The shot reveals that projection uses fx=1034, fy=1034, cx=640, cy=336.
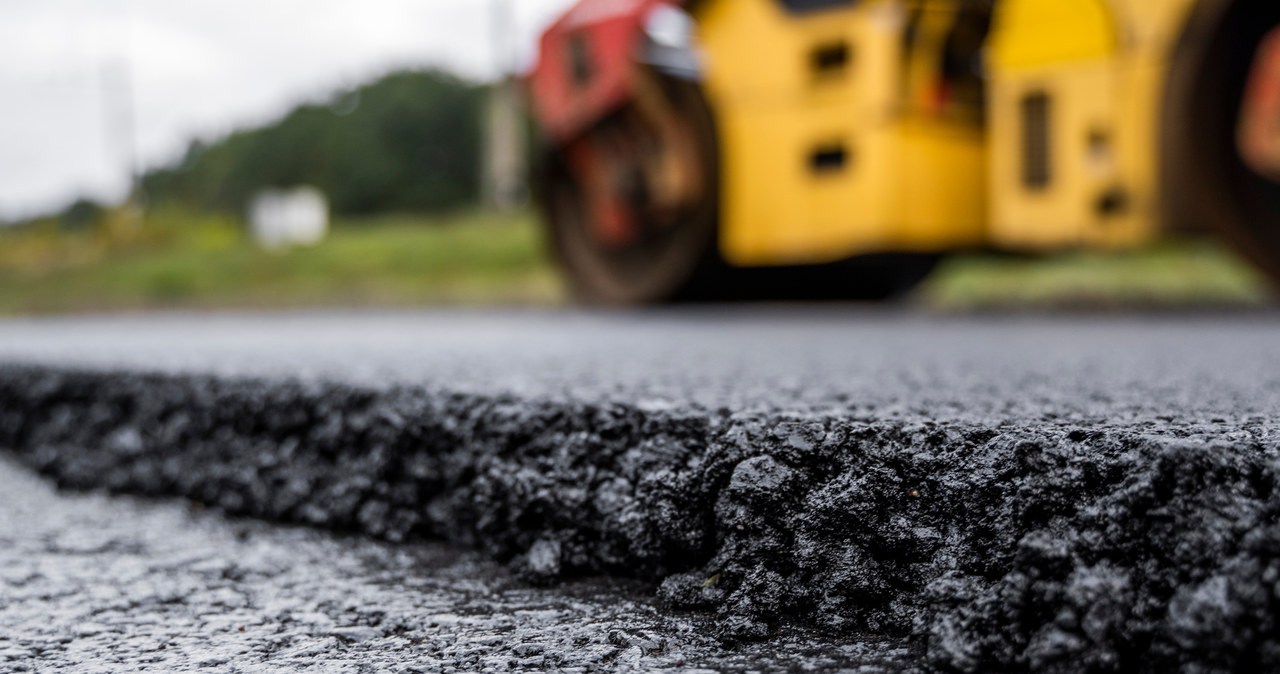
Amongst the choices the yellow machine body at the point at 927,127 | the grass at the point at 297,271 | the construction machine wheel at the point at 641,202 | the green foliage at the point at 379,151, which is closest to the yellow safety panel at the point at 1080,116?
the yellow machine body at the point at 927,127

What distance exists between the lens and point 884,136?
374 cm

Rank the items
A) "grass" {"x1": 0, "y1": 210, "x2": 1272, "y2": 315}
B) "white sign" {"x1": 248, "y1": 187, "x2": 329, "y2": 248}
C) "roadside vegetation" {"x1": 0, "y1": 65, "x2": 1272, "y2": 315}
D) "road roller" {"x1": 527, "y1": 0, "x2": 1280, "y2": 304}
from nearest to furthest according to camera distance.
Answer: "road roller" {"x1": 527, "y1": 0, "x2": 1280, "y2": 304} < "grass" {"x1": 0, "y1": 210, "x2": 1272, "y2": 315} < "roadside vegetation" {"x1": 0, "y1": 65, "x2": 1272, "y2": 315} < "white sign" {"x1": 248, "y1": 187, "x2": 329, "y2": 248}

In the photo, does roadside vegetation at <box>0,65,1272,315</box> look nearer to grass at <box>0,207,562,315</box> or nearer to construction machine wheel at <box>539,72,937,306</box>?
grass at <box>0,207,562,315</box>

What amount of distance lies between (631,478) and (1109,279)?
5.90m

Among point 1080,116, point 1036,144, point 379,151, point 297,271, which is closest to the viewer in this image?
point 1080,116

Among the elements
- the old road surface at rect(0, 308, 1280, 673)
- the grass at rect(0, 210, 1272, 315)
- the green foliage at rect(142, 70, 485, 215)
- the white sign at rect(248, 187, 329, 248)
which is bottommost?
the old road surface at rect(0, 308, 1280, 673)

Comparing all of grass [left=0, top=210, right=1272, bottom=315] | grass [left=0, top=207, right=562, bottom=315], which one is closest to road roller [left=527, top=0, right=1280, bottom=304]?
grass [left=0, top=210, right=1272, bottom=315]

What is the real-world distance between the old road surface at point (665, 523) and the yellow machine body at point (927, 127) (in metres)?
1.82

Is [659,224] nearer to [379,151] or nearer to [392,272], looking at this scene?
[392,272]

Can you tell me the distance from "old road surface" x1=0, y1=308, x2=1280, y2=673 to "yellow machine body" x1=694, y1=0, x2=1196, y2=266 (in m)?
1.82

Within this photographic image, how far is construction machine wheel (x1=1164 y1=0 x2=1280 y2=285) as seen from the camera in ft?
9.37

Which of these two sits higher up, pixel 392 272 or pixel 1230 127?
pixel 1230 127

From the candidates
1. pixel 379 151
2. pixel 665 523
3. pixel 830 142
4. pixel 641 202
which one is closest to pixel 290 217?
pixel 379 151

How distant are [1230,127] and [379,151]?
33.7 metres
